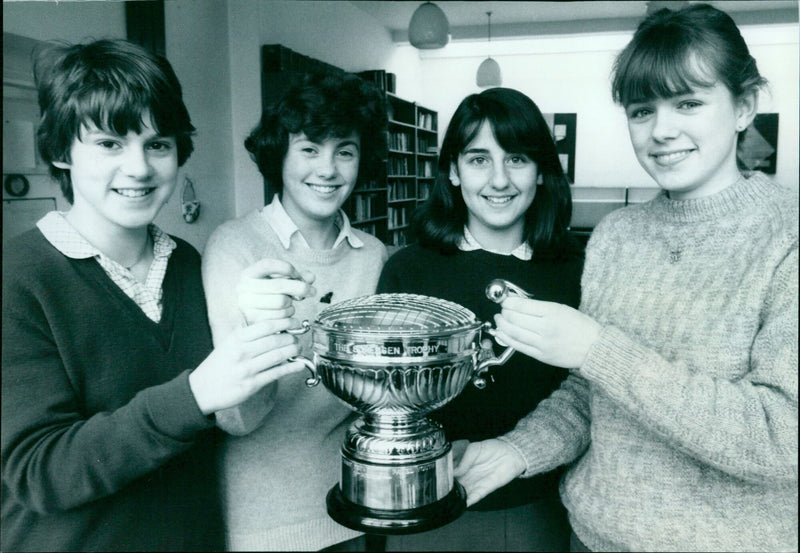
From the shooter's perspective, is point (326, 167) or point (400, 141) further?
point (400, 141)

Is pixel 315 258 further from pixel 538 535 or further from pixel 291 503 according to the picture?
pixel 538 535

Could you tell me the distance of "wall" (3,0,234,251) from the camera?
64 cm

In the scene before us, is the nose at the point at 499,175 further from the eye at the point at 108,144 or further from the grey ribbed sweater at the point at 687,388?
the eye at the point at 108,144

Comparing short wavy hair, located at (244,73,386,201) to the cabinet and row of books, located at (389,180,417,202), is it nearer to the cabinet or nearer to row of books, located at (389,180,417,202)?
the cabinet

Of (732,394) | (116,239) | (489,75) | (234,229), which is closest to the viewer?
(732,394)

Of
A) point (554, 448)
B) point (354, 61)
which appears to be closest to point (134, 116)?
point (354, 61)

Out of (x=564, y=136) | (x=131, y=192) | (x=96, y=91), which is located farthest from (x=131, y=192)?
(x=564, y=136)

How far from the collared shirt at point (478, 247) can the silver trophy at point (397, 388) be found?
273 millimetres

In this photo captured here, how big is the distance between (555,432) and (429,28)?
0.56 meters

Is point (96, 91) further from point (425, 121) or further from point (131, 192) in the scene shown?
point (425, 121)

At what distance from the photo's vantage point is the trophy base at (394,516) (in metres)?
0.65

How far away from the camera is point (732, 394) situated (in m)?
0.54

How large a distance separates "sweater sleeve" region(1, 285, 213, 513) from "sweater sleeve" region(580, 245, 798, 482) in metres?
0.43

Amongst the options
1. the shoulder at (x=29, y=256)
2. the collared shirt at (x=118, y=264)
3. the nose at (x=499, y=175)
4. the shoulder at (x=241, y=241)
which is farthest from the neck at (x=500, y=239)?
the shoulder at (x=29, y=256)
